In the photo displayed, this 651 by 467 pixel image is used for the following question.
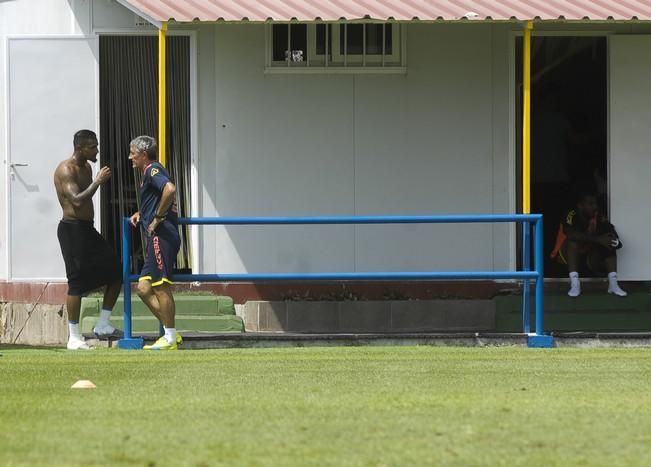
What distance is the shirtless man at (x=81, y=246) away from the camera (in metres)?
12.3

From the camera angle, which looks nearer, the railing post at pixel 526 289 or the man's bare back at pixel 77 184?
the man's bare back at pixel 77 184

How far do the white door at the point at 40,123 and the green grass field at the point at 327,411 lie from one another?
3617mm

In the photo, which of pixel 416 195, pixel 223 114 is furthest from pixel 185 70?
pixel 416 195

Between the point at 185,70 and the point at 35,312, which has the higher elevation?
the point at 185,70

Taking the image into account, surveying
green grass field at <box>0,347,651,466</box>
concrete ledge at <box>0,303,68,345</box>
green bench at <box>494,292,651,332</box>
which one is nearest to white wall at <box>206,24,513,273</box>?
green bench at <box>494,292,651,332</box>

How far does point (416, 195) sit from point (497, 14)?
2541mm

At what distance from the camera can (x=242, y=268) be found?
47.2 feet

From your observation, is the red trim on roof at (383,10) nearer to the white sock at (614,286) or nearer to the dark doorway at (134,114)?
the dark doorway at (134,114)

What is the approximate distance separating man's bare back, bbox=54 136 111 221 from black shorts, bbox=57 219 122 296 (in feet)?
0.31

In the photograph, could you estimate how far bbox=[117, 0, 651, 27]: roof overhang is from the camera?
1227cm

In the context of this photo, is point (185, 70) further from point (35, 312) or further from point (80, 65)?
point (35, 312)

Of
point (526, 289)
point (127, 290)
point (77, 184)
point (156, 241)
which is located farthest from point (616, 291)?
point (77, 184)

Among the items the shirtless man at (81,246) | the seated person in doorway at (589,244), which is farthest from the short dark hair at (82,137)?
the seated person in doorway at (589,244)

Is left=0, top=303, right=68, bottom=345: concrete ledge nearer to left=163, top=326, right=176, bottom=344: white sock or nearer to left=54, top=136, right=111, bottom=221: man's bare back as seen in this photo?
left=54, top=136, right=111, bottom=221: man's bare back
